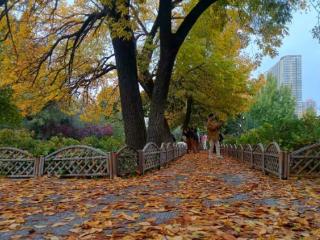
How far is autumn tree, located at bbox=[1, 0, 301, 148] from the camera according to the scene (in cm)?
1315

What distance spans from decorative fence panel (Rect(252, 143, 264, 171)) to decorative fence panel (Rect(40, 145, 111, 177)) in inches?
175

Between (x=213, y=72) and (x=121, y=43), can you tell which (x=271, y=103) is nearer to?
(x=213, y=72)

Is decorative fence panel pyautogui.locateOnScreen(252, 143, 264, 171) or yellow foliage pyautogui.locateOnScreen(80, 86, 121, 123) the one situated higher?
yellow foliage pyautogui.locateOnScreen(80, 86, 121, 123)

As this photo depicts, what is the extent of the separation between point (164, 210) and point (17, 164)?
7.32m

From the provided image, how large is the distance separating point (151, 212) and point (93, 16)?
1130 cm

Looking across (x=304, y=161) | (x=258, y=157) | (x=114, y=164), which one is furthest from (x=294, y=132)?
(x=114, y=164)

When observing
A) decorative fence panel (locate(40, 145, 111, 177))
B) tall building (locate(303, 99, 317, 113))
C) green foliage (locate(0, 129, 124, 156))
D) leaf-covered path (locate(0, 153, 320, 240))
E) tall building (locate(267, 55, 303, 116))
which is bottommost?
leaf-covered path (locate(0, 153, 320, 240))

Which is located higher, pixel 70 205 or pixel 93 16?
pixel 93 16

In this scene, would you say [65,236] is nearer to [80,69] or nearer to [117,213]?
[117,213]

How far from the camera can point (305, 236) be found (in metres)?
4.36

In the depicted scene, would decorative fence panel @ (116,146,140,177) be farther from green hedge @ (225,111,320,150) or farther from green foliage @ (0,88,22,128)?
green foliage @ (0,88,22,128)

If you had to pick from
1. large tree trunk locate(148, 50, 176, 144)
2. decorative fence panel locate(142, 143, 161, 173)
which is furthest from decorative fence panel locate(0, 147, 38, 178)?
large tree trunk locate(148, 50, 176, 144)

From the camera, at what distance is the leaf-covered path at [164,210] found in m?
4.61

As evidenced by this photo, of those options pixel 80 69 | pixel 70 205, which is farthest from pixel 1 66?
pixel 70 205
